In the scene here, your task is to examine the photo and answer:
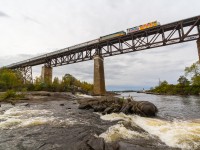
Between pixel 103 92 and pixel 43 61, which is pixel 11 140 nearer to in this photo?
pixel 103 92

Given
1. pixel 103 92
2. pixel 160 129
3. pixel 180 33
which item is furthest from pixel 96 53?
pixel 160 129

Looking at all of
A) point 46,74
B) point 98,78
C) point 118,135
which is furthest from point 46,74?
point 118,135

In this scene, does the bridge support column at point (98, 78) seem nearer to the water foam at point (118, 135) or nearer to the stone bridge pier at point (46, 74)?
the stone bridge pier at point (46, 74)

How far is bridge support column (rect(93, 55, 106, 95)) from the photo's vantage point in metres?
31.8

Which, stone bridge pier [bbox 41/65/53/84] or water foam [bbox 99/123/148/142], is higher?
stone bridge pier [bbox 41/65/53/84]

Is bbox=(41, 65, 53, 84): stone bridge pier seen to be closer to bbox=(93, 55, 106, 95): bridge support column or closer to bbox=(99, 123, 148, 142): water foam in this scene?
bbox=(93, 55, 106, 95): bridge support column

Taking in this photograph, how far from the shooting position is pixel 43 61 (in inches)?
1934

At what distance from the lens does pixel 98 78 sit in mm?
32031

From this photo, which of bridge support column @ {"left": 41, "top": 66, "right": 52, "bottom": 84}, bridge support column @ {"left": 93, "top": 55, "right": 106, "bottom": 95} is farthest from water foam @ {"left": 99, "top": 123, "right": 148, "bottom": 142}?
bridge support column @ {"left": 41, "top": 66, "right": 52, "bottom": 84}

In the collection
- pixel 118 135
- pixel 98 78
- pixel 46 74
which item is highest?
pixel 46 74

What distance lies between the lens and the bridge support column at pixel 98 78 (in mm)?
31797

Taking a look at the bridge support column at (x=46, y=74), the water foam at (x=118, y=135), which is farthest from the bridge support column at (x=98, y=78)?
the water foam at (x=118, y=135)

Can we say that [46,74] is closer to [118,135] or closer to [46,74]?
[46,74]

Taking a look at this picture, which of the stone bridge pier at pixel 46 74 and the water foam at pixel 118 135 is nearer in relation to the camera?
the water foam at pixel 118 135
